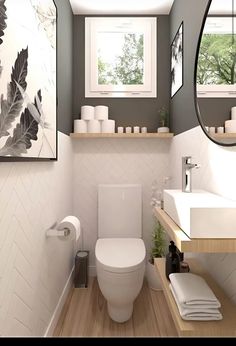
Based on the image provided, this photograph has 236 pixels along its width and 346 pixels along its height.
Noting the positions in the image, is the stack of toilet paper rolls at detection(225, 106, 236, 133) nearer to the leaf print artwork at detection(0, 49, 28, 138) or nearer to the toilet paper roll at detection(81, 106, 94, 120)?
the leaf print artwork at detection(0, 49, 28, 138)

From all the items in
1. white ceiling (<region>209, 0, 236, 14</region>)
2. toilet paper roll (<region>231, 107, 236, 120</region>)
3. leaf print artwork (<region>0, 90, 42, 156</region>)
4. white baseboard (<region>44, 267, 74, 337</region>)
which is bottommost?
white baseboard (<region>44, 267, 74, 337</region>)

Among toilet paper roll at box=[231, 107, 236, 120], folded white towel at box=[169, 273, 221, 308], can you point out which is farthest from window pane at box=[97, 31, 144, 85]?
folded white towel at box=[169, 273, 221, 308]

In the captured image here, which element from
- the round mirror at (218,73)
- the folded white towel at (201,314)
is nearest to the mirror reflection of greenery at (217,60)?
the round mirror at (218,73)

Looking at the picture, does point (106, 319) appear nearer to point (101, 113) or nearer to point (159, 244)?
point (159, 244)

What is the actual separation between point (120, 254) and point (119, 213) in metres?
0.57

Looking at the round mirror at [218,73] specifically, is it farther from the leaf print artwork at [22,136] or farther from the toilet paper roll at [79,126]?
the toilet paper roll at [79,126]

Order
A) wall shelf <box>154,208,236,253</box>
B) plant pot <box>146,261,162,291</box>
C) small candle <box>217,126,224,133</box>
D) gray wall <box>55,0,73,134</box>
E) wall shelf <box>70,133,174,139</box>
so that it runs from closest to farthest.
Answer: wall shelf <box>154,208,236,253</box>, small candle <box>217,126,224,133</box>, gray wall <box>55,0,73,134</box>, plant pot <box>146,261,162,291</box>, wall shelf <box>70,133,174,139</box>

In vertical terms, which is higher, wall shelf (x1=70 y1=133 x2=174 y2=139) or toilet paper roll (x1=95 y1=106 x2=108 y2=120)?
toilet paper roll (x1=95 y1=106 x2=108 y2=120)

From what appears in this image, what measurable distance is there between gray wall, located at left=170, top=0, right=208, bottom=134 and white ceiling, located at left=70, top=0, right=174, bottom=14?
0.17m

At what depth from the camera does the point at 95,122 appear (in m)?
2.31

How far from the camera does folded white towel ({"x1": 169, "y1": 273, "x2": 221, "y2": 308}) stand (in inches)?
39.9

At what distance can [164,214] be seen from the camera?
4.32 ft

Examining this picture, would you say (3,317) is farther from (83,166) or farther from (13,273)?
(83,166)

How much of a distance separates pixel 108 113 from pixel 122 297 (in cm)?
167
